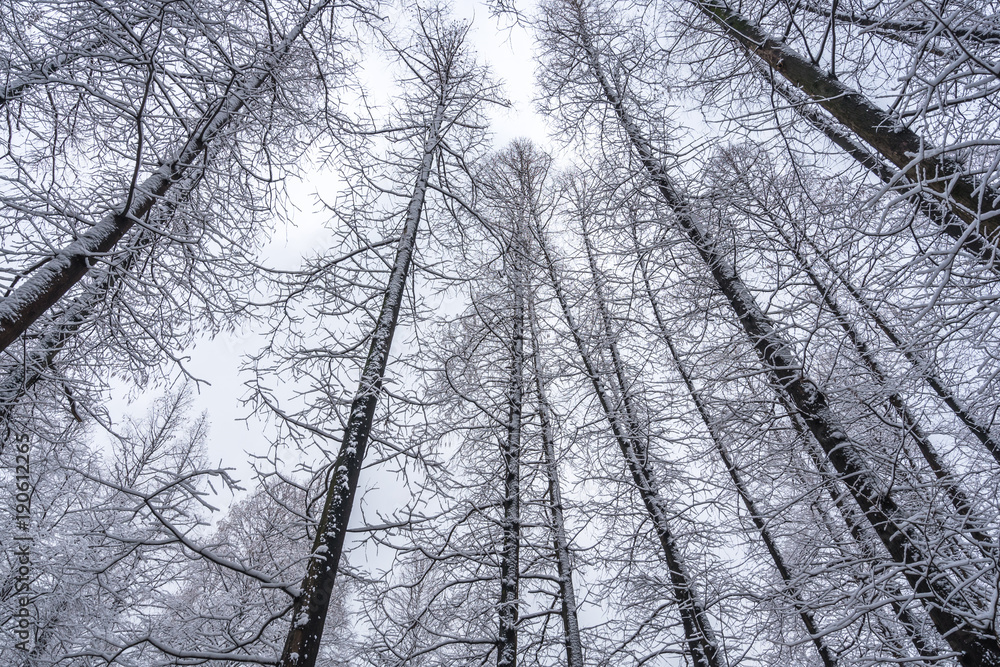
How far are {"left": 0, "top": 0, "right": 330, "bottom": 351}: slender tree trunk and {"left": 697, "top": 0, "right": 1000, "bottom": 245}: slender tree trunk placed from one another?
4280 millimetres

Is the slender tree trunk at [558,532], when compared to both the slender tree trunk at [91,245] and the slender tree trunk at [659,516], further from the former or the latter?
the slender tree trunk at [91,245]

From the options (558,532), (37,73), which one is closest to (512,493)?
(558,532)

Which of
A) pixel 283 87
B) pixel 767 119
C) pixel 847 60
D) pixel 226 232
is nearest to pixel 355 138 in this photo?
pixel 283 87

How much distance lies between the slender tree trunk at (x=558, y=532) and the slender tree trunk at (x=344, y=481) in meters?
2.75

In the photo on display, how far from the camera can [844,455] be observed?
12.8 feet

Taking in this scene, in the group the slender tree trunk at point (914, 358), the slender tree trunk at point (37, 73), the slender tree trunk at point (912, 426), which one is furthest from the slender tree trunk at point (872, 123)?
the slender tree trunk at point (37, 73)

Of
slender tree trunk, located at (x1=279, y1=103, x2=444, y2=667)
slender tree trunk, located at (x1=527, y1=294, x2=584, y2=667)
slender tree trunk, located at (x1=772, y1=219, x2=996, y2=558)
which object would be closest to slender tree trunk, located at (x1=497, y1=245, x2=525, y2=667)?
slender tree trunk, located at (x1=527, y1=294, x2=584, y2=667)

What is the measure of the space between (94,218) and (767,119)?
5918mm

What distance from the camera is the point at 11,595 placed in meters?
6.38

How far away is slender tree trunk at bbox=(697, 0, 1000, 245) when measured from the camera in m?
2.73

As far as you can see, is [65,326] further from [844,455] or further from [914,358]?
[844,455]

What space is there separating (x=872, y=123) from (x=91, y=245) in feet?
20.4

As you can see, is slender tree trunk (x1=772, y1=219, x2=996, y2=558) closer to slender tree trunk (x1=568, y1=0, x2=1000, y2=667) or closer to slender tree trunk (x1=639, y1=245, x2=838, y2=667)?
slender tree trunk (x1=568, y1=0, x2=1000, y2=667)

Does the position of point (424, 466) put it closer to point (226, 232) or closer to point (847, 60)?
point (226, 232)
